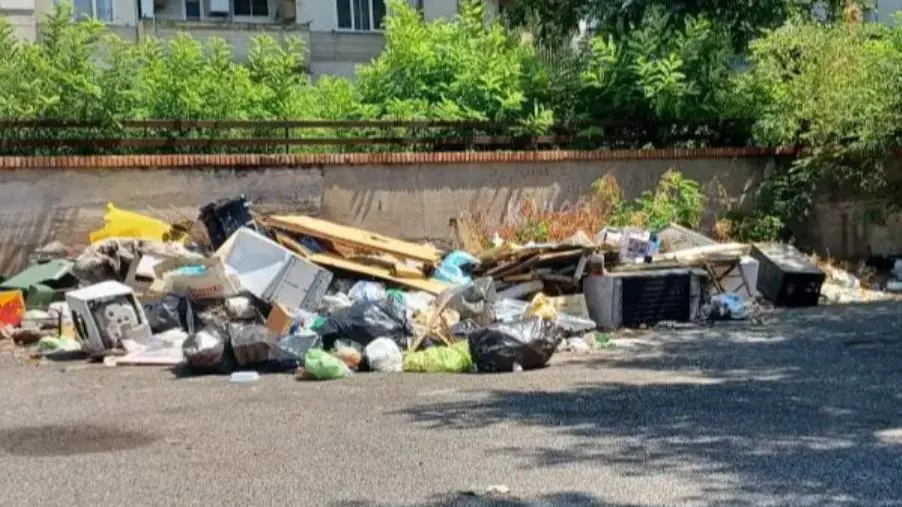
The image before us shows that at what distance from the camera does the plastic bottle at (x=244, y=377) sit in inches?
368

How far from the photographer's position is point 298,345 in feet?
32.6

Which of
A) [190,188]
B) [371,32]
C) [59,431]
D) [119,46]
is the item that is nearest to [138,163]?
[190,188]

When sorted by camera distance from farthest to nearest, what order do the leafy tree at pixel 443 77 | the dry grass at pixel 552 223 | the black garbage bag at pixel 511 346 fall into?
the leafy tree at pixel 443 77 → the dry grass at pixel 552 223 → the black garbage bag at pixel 511 346

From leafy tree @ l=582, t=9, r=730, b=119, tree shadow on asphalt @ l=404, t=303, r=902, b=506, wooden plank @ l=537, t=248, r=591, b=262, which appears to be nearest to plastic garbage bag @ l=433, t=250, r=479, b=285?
wooden plank @ l=537, t=248, r=591, b=262

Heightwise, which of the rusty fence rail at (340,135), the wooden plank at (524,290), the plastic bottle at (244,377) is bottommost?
the plastic bottle at (244,377)

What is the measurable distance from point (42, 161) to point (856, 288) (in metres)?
10.3

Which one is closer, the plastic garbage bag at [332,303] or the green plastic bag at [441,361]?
the green plastic bag at [441,361]

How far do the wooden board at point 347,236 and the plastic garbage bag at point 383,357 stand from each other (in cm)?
283

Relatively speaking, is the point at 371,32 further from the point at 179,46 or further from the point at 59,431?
the point at 59,431

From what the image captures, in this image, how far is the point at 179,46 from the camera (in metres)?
15.1

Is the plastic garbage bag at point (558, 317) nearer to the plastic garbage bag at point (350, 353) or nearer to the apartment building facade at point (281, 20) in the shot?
the plastic garbage bag at point (350, 353)

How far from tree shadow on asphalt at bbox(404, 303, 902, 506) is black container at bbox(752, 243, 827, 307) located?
2.42 meters

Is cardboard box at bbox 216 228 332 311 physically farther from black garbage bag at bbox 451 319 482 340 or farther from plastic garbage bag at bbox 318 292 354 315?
black garbage bag at bbox 451 319 482 340

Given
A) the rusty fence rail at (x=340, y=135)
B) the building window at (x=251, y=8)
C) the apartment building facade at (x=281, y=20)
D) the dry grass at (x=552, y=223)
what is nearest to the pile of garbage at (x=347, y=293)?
the dry grass at (x=552, y=223)
